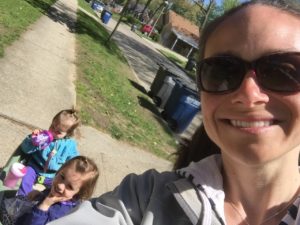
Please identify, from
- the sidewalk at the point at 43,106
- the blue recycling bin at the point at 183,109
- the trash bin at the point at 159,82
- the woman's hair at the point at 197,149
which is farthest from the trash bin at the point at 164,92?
the woman's hair at the point at 197,149

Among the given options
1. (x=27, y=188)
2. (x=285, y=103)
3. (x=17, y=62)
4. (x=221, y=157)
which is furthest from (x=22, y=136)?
(x=285, y=103)

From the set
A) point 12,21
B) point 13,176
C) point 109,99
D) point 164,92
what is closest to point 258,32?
point 13,176

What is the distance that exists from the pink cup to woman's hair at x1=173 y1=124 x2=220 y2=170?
1936mm

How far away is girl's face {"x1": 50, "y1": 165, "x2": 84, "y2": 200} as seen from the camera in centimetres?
329

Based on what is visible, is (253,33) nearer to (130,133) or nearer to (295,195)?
(295,195)

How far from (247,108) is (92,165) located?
2091 millimetres

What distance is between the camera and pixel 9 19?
11.3 m

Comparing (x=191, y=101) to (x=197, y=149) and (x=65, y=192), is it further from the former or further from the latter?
(x=197, y=149)

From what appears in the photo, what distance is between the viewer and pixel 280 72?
5.22 feet

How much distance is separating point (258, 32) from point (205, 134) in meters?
0.65

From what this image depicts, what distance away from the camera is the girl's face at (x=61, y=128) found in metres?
4.26

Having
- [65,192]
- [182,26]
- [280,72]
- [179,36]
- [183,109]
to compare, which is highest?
[280,72]

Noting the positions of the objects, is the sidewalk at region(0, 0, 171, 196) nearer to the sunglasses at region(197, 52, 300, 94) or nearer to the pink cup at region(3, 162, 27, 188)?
the pink cup at region(3, 162, 27, 188)

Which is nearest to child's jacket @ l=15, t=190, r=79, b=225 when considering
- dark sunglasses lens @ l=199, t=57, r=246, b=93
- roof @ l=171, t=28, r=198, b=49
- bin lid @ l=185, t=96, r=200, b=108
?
dark sunglasses lens @ l=199, t=57, r=246, b=93
